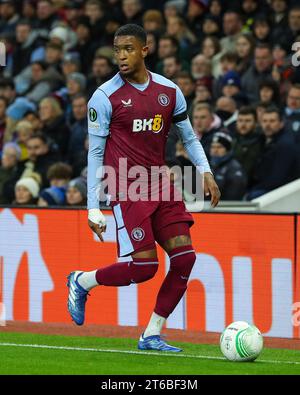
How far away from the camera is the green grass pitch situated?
8367mm

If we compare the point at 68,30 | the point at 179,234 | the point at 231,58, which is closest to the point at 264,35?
the point at 231,58

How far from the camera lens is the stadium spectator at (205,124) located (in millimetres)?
14562

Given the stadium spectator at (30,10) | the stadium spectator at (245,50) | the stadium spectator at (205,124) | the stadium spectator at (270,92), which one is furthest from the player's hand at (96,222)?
the stadium spectator at (30,10)

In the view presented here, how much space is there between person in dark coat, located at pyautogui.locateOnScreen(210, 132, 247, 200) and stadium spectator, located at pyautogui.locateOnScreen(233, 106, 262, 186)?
0.18 metres

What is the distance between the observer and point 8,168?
53.9ft

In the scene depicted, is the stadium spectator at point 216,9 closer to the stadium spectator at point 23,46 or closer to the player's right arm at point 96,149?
the stadium spectator at point 23,46

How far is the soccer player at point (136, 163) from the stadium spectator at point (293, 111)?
475 cm

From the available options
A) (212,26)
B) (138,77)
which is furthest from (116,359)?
(212,26)

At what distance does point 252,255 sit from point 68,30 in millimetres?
8433

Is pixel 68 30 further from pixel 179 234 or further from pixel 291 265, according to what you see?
pixel 179 234

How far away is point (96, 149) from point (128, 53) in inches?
30.0

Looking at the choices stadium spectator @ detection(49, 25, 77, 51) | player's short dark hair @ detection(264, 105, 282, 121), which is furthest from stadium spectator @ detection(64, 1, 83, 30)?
player's short dark hair @ detection(264, 105, 282, 121)

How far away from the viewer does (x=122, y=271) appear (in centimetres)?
923

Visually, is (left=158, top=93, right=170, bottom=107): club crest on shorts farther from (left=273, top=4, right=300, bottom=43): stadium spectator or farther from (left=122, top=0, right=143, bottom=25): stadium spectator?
(left=122, top=0, right=143, bottom=25): stadium spectator
